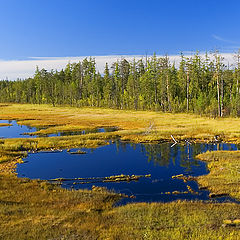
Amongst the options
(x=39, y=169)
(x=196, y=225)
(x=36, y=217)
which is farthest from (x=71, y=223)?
(x=39, y=169)

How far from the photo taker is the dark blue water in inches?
725

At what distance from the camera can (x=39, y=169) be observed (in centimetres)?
2402

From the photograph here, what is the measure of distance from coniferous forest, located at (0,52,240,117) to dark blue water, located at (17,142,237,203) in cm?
3494

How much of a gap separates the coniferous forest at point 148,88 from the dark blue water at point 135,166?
34.9 meters

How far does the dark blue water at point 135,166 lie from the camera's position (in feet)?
60.4

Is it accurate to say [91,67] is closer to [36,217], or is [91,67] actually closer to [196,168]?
[196,168]

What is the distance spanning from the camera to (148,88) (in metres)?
88.6

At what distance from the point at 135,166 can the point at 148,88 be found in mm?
66163

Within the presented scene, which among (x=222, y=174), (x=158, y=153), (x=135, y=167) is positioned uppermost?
(x=158, y=153)

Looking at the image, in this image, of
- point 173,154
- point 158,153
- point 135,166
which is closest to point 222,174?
point 135,166

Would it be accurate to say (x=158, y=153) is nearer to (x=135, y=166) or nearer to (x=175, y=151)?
(x=175, y=151)

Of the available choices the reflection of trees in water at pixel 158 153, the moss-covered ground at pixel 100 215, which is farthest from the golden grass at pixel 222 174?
the reflection of trees in water at pixel 158 153

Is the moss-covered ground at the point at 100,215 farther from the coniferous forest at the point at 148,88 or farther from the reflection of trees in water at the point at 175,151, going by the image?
the coniferous forest at the point at 148,88

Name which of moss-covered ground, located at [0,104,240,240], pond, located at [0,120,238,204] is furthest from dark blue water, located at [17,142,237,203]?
moss-covered ground, located at [0,104,240,240]
